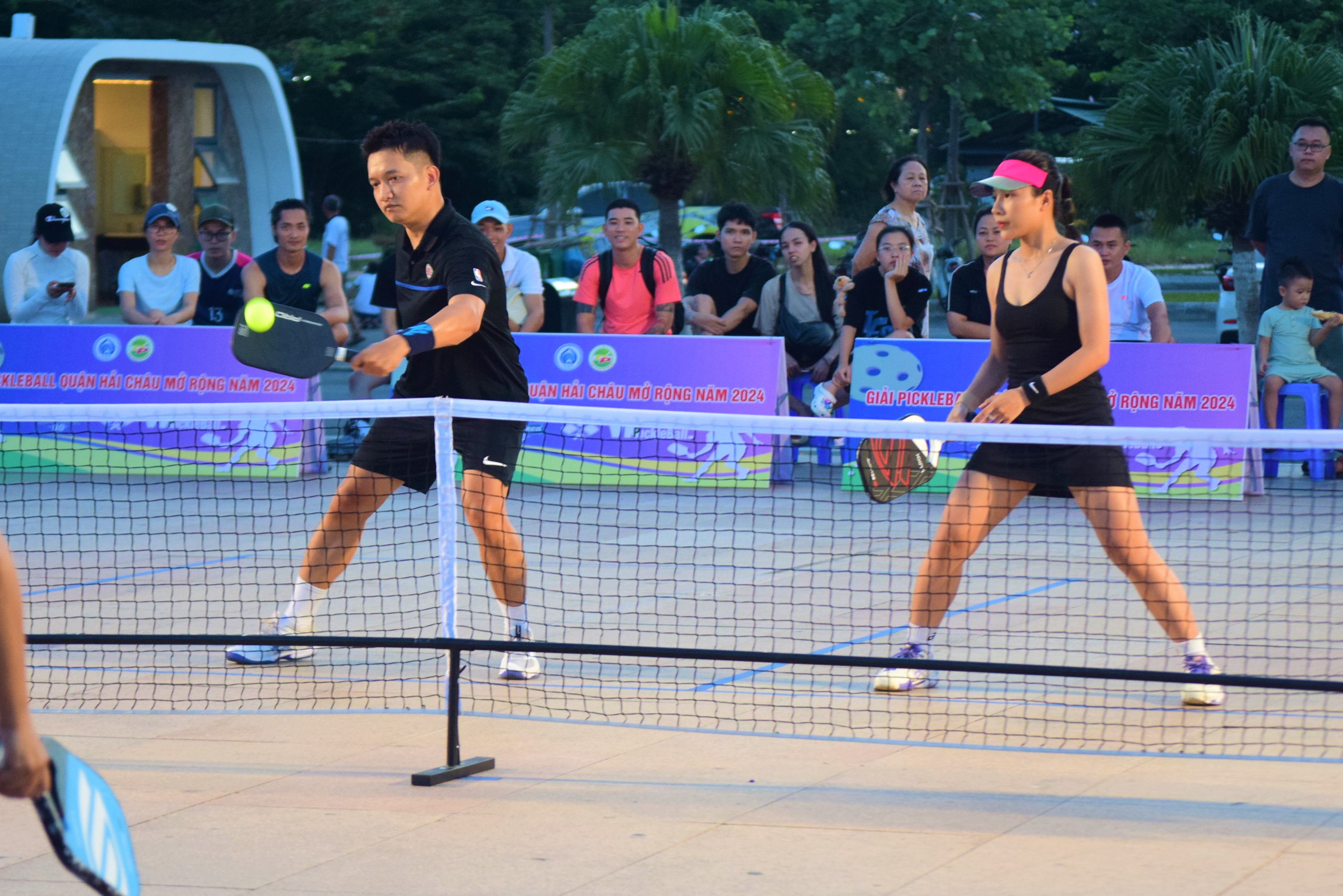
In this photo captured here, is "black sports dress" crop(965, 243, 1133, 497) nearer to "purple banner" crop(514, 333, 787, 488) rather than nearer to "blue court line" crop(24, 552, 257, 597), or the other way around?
"blue court line" crop(24, 552, 257, 597)

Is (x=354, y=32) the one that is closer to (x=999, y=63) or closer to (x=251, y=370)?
(x=999, y=63)

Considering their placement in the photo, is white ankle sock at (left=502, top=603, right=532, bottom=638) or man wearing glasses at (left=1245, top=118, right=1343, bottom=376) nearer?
white ankle sock at (left=502, top=603, right=532, bottom=638)

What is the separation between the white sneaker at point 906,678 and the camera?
19.4 feet

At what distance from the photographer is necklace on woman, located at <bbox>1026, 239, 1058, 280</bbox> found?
19.1 ft

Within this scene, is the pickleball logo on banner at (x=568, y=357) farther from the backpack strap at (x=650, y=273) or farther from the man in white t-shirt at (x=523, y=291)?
the backpack strap at (x=650, y=273)

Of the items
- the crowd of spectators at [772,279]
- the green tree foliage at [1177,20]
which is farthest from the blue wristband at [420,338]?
the green tree foliage at [1177,20]

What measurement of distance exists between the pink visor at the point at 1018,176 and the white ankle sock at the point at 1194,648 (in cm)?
159

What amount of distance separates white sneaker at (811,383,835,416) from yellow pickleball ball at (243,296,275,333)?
20.7 feet

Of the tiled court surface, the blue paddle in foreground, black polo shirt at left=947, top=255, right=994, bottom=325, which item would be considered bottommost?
the tiled court surface

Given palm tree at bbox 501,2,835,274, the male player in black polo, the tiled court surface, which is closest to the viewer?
the tiled court surface

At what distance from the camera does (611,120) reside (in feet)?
50.3

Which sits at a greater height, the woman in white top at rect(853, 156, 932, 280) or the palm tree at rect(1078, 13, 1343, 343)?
the palm tree at rect(1078, 13, 1343, 343)

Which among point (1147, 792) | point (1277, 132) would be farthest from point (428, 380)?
point (1277, 132)

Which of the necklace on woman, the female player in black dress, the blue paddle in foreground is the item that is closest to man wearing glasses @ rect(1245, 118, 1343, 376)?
the female player in black dress
